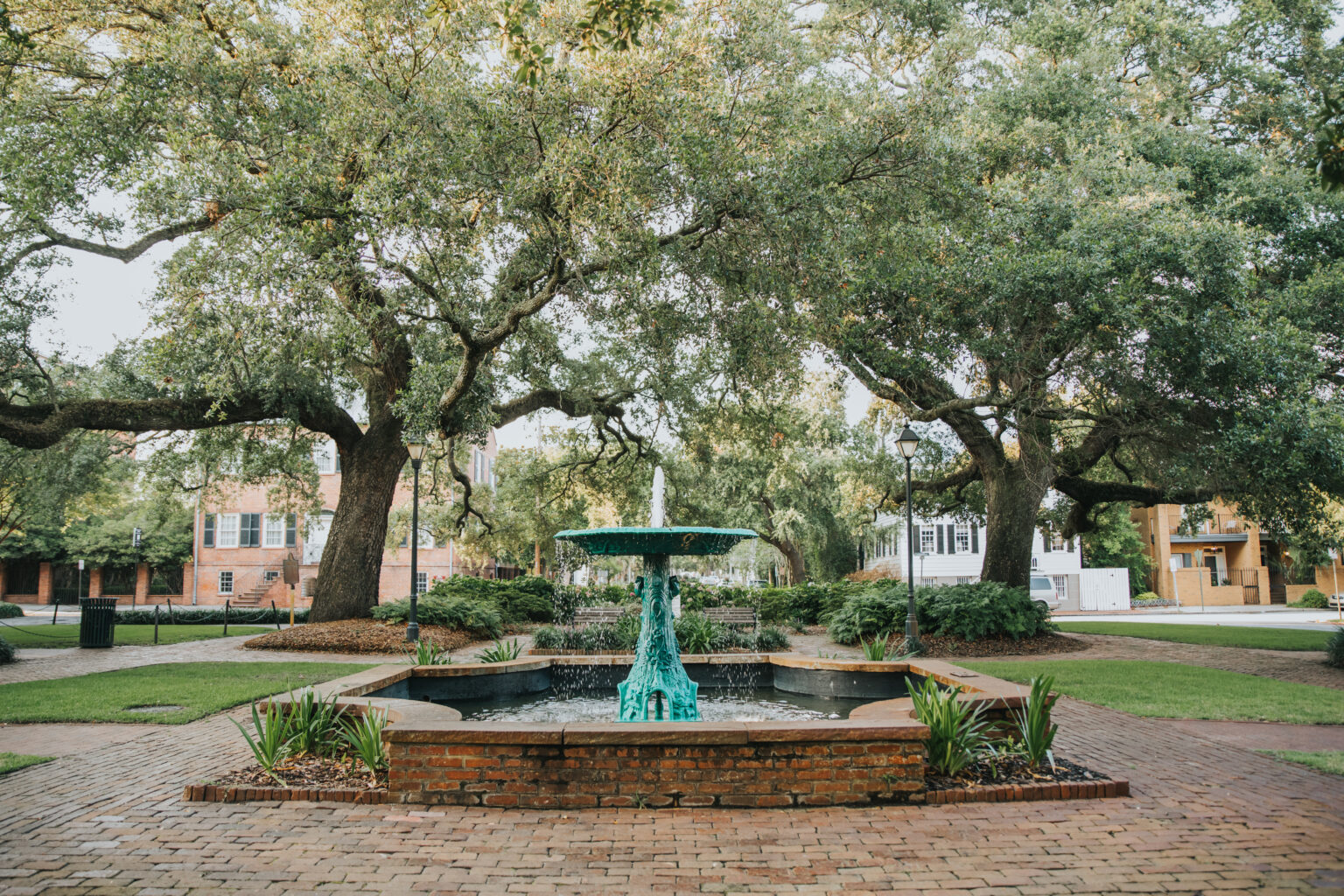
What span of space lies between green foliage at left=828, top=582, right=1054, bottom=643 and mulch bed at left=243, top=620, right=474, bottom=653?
8.35 meters

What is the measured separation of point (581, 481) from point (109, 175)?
538 inches

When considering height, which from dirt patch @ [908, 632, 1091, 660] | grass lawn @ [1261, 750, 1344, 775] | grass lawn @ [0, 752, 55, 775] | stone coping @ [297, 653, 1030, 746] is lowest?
dirt patch @ [908, 632, 1091, 660]

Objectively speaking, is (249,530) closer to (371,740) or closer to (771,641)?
(771,641)

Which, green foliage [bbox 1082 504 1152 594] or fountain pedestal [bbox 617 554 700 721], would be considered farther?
green foliage [bbox 1082 504 1152 594]

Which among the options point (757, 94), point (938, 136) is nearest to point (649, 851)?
point (757, 94)

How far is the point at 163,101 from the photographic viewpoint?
1235cm

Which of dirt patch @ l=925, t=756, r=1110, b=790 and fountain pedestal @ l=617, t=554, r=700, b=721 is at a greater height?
fountain pedestal @ l=617, t=554, r=700, b=721

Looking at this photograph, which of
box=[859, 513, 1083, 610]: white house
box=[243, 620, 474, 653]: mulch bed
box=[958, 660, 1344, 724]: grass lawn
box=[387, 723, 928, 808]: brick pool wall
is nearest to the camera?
box=[387, 723, 928, 808]: brick pool wall

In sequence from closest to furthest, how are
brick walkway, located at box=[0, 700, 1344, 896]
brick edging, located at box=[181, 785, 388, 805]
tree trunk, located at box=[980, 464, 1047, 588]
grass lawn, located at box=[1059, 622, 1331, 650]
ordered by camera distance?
brick walkway, located at box=[0, 700, 1344, 896] → brick edging, located at box=[181, 785, 388, 805] → grass lawn, located at box=[1059, 622, 1331, 650] → tree trunk, located at box=[980, 464, 1047, 588]

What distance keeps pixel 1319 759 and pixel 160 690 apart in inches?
503

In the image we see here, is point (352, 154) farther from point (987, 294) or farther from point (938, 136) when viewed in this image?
point (987, 294)

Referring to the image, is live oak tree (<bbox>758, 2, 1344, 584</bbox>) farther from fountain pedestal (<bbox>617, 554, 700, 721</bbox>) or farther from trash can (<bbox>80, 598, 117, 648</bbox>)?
trash can (<bbox>80, 598, 117, 648</bbox>)

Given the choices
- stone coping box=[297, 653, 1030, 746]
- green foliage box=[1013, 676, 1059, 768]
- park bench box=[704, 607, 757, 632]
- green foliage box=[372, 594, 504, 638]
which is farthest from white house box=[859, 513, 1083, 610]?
green foliage box=[1013, 676, 1059, 768]

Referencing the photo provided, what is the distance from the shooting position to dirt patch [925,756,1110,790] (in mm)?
5961
